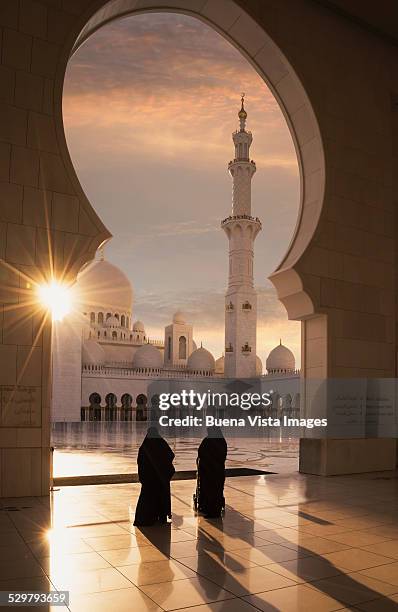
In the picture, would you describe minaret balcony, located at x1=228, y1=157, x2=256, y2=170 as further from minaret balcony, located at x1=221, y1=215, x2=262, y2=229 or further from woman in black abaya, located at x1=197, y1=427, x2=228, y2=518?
woman in black abaya, located at x1=197, y1=427, x2=228, y2=518

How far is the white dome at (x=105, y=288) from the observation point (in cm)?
3547

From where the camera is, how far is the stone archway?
5.11m

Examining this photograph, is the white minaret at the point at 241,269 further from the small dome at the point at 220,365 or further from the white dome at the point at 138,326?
the white dome at the point at 138,326

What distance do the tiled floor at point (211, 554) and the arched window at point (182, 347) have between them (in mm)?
31947

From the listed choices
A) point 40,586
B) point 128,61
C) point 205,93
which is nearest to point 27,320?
point 40,586

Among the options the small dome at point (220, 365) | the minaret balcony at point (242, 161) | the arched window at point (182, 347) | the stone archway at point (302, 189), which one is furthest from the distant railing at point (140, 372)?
the stone archway at point (302, 189)

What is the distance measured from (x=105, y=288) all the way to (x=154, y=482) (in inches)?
1283

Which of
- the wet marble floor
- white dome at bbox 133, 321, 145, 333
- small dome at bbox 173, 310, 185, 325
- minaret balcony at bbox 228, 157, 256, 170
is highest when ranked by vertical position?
minaret balcony at bbox 228, 157, 256, 170

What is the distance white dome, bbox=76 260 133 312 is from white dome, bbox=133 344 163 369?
452cm

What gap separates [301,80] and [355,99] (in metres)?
0.90

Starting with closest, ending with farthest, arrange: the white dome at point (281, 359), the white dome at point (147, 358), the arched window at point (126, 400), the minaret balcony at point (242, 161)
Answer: the minaret balcony at point (242, 161)
the arched window at point (126, 400)
the white dome at point (281, 359)
the white dome at point (147, 358)

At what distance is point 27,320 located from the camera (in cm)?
514

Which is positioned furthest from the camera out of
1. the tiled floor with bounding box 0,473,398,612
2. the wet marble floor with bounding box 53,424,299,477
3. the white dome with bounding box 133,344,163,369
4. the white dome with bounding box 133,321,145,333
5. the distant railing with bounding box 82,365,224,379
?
the white dome with bounding box 133,321,145,333

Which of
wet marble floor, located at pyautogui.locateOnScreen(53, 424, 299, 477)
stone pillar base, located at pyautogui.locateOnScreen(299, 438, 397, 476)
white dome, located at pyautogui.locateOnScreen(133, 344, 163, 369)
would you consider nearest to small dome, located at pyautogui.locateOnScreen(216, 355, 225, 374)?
white dome, located at pyautogui.locateOnScreen(133, 344, 163, 369)
